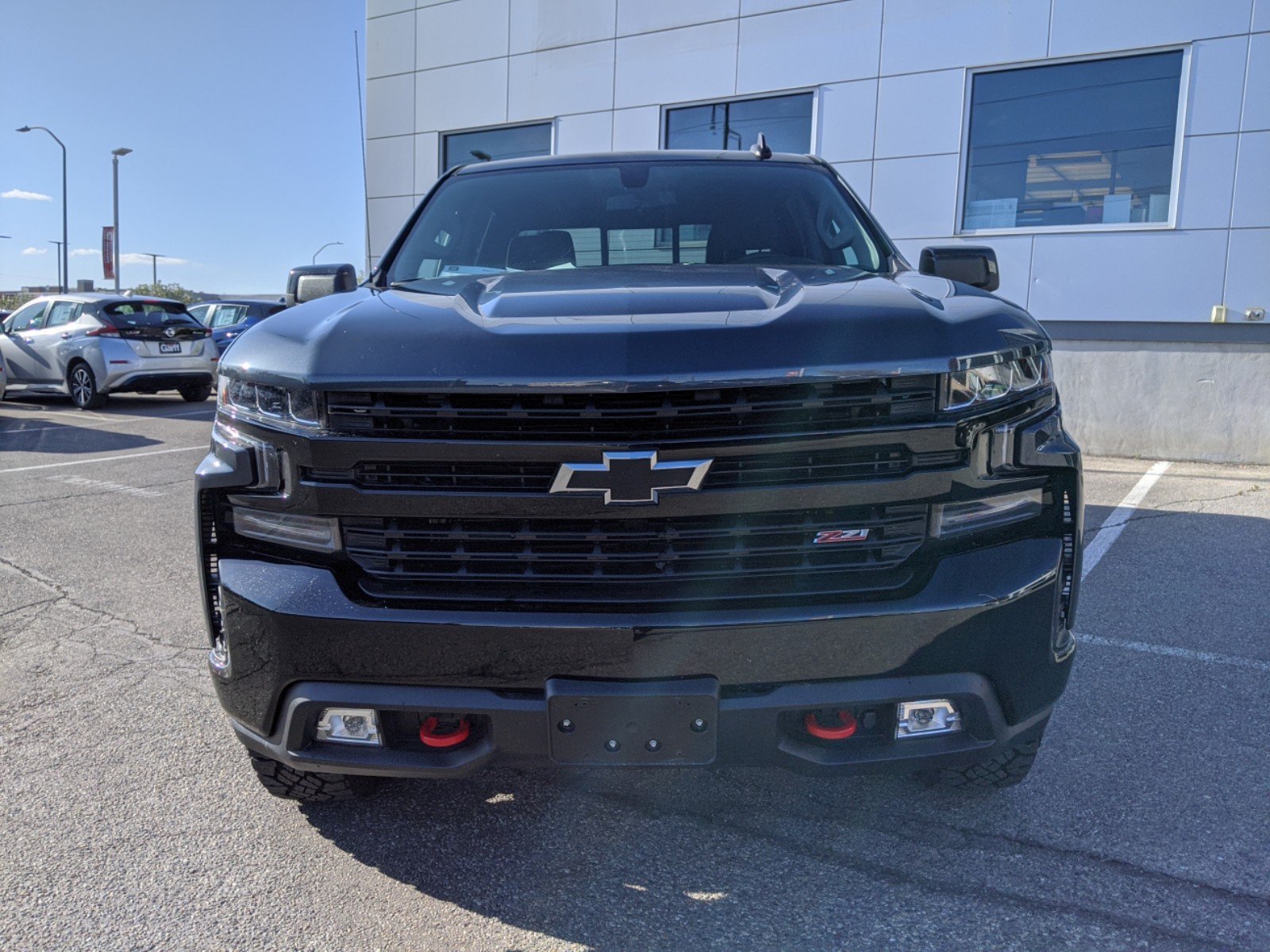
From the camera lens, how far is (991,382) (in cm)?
194

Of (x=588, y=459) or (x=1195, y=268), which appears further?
(x=1195, y=268)

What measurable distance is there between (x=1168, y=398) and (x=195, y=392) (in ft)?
42.8

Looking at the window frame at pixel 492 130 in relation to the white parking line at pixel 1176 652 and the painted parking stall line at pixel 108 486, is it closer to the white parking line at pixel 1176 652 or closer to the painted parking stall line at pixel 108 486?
the painted parking stall line at pixel 108 486

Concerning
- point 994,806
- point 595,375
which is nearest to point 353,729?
point 595,375

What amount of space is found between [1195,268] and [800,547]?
28.2ft

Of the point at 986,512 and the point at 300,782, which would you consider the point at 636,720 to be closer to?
the point at 986,512

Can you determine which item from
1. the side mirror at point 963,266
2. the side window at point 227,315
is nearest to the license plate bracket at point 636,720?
the side mirror at point 963,266

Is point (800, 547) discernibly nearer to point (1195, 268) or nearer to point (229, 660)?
point (229, 660)

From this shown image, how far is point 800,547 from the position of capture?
187 cm

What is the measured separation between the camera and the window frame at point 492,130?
12336 millimetres

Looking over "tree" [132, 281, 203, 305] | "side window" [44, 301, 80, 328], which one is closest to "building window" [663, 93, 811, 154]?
"side window" [44, 301, 80, 328]

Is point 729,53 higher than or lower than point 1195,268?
higher

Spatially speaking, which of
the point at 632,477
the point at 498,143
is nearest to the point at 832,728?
the point at 632,477

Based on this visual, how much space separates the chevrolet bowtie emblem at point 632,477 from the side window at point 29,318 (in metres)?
15.1
